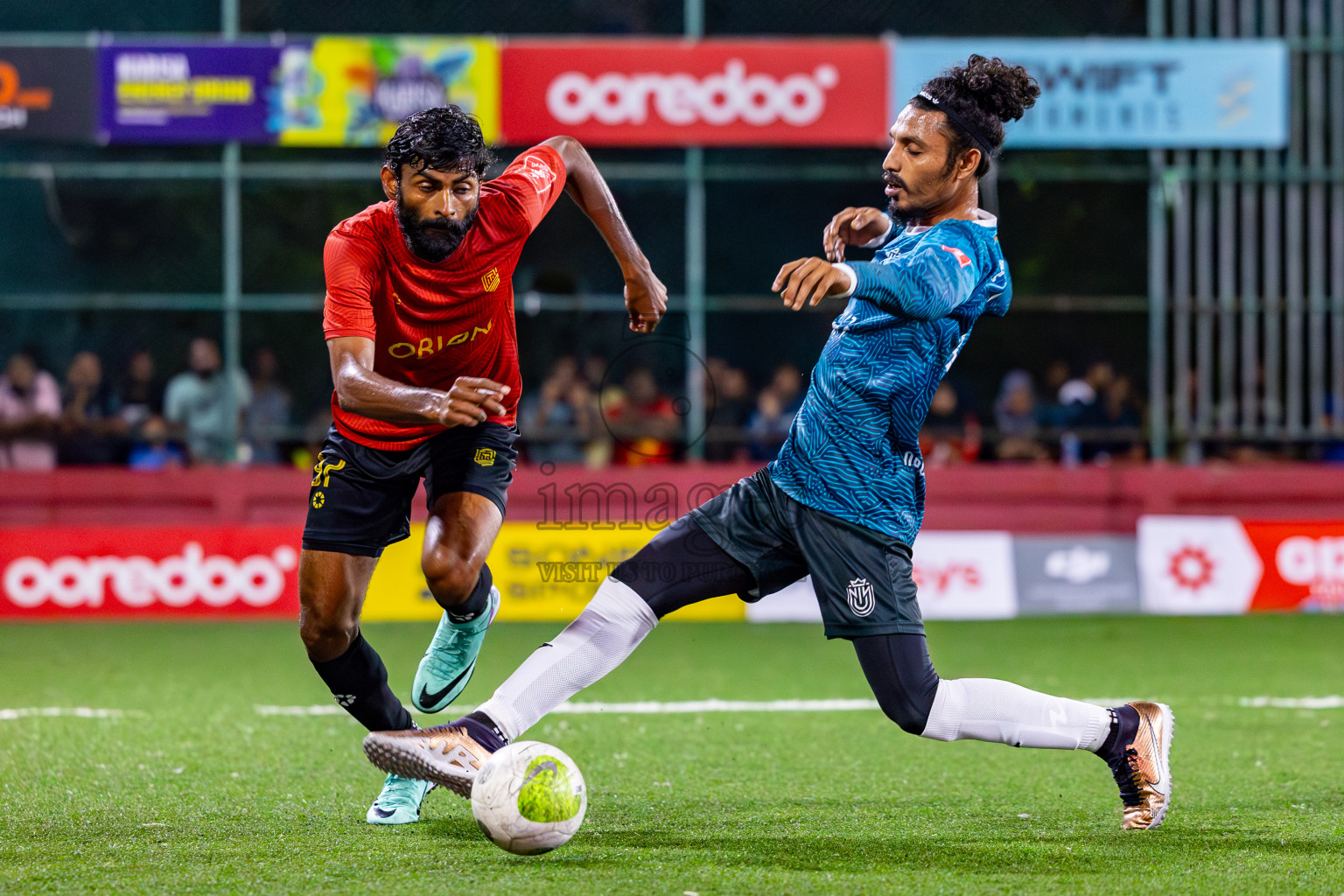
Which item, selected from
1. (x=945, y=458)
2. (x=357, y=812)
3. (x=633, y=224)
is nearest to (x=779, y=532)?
(x=357, y=812)

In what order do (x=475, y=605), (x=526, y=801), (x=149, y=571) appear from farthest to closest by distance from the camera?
(x=149, y=571)
(x=475, y=605)
(x=526, y=801)

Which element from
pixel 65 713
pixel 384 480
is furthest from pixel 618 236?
pixel 65 713

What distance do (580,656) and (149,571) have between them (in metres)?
7.77

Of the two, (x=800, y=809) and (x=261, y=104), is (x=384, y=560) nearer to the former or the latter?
(x=261, y=104)

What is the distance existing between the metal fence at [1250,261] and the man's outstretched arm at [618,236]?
8.90 meters

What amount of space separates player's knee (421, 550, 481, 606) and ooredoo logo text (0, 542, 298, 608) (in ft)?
21.8

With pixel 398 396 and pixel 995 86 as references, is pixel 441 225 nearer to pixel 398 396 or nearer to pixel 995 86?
pixel 398 396

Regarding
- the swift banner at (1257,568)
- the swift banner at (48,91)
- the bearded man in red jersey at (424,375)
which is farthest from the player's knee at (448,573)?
the swift banner at (48,91)

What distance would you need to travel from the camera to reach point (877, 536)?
434cm

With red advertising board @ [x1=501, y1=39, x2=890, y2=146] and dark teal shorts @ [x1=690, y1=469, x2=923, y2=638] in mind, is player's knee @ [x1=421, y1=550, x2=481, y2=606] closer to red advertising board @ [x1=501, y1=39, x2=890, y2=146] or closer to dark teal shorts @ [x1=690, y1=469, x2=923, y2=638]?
dark teal shorts @ [x1=690, y1=469, x2=923, y2=638]

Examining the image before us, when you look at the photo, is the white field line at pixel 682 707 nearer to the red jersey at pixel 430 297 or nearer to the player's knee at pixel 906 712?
the red jersey at pixel 430 297

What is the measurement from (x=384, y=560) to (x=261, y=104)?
4245 millimetres

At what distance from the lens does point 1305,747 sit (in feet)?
20.3

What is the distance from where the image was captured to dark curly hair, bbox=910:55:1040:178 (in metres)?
4.25
